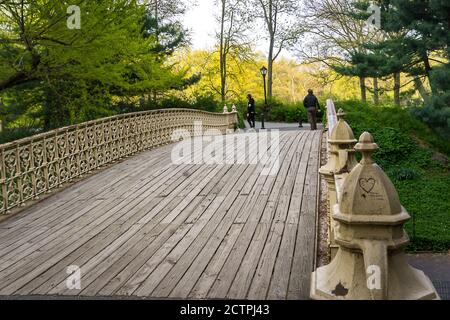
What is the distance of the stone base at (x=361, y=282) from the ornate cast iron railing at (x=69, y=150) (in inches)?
272

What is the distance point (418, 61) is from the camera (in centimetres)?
2272

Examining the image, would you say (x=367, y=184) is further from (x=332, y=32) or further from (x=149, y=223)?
(x=332, y=32)

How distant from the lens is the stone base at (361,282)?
263 cm

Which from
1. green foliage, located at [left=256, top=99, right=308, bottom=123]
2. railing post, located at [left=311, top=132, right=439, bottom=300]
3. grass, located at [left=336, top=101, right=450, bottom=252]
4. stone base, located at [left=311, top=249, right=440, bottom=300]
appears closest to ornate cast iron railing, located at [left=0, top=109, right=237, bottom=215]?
stone base, located at [left=311, top=249, right=440, bottom=300]

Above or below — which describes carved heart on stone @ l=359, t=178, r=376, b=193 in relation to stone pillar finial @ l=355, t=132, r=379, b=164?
below

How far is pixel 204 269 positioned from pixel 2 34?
1059cm

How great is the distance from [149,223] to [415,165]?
14674 millimetres

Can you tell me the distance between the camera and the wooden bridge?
201 inches

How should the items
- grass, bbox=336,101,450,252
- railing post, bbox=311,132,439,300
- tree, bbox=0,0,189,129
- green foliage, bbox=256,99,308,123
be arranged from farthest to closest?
green foliage, bbox=256,99,308,123 < grass, bbox=336,101,450,252 < tree, bbox=0,0,189,129 < railing post, bbox=311,132,439,300

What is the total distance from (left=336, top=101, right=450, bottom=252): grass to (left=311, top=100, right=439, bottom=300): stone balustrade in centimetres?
1177

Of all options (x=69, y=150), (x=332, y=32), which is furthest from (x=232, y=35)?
(x=69, y=150)

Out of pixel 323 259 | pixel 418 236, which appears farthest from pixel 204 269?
pixel 418 236

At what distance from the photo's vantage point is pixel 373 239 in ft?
8.70

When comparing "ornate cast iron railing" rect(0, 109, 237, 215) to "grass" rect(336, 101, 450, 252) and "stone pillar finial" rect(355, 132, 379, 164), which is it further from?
"grass" rect(336, 101, 450, 252)
